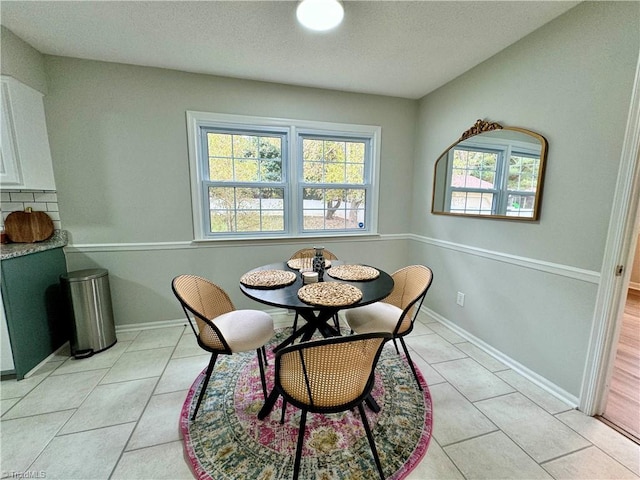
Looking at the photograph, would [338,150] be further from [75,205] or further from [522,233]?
[75,205]

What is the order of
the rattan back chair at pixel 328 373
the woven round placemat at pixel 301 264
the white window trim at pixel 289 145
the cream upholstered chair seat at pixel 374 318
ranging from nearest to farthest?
the rattan back chair at pixel 328 373 → the cream upholstered chair seat at pixel 374 318 → the woven round placemat at pixel 301 264 → the white window trim at pixel 289 145

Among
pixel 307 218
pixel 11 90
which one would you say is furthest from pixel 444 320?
pixel 11 90

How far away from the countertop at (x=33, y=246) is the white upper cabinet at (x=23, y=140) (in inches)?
17.2

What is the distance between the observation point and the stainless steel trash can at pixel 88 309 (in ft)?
7.17

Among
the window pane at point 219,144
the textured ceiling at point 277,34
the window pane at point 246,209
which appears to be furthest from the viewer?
the window pane at point 246,209

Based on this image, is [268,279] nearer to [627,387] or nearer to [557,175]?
[557,175]

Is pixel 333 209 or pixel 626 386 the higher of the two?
pixel 333 209

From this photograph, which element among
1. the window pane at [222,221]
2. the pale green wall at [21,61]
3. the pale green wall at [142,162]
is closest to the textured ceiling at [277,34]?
the pale green wall at [21,61]

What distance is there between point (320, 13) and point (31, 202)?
9.14ft

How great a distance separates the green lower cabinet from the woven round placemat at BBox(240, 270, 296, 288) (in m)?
1.62

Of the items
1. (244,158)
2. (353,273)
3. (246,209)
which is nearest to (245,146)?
(244,158)

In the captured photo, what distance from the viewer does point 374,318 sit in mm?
1850

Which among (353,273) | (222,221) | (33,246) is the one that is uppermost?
(222,221)

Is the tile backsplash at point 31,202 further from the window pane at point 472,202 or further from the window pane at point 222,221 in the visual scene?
the window pane at point 472,202
